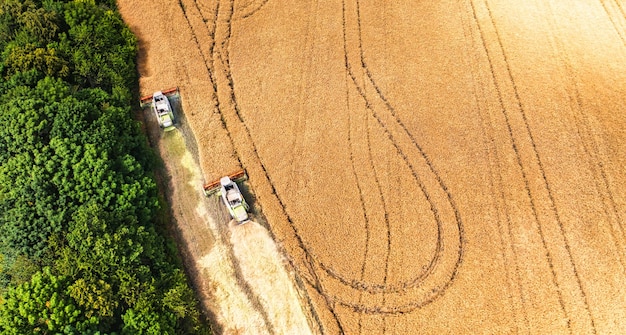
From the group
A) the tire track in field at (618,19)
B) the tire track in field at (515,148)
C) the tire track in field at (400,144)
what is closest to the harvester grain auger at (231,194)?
the tire track in field at (400,144)

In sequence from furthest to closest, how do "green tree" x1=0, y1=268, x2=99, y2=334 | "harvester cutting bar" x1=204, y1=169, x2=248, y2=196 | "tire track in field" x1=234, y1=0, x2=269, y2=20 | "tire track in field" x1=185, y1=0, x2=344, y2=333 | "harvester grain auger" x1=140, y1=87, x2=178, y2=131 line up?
"tire track in field" x1=234, y1=0, x2=269, y2=20
"harvester grain auger" x1=140, y1=87, x2=178, y2=131
"harvester cutting bar" x1=204, y1=169, x2=248, y2=196
"tire track in field" x1=185, y1=0, x2=344, y2=333
"green tree" x1=0, y1=268, x2=99, y2=334

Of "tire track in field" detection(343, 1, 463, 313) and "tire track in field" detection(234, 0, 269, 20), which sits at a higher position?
"tire track in field" detection(234, 0, 269, 20)

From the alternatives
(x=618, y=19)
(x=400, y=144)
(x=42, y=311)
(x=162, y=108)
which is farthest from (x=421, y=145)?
(x=42, y=311)

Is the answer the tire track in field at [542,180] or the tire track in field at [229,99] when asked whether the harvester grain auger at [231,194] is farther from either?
the tire track in field at [542,180]

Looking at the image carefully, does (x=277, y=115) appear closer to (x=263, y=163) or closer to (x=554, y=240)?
(x=263, y=163)

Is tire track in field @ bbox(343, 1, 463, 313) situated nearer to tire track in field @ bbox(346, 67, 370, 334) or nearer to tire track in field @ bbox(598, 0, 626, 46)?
tire track in field @ bbox(346, 67, 370, 334)

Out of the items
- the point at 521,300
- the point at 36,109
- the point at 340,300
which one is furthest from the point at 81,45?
the point at 521,300

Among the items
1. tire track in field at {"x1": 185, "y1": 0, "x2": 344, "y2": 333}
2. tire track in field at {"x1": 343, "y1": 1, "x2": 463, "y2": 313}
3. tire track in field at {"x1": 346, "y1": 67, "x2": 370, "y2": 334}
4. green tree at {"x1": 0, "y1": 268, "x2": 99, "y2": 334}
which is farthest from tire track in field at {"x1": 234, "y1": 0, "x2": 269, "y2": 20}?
green tree at {"x1": 0, "y1": 268, "x2": 99, "y2": 334}
